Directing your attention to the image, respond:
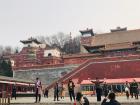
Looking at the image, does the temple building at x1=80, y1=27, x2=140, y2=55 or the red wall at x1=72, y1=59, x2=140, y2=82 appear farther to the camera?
the temple building at x1=80, y1=27, x2=140, y2=55

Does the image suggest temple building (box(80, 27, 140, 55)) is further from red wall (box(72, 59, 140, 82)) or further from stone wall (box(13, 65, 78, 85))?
red wall (box(72, 59, 140, 82))

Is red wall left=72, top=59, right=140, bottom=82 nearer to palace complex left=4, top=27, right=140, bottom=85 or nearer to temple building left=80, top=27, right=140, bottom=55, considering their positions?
palace complex left=4, top=27, right=140, bottom=85

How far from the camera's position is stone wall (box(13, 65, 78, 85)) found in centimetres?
4488

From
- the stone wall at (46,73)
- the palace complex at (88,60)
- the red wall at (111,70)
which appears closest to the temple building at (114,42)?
the palace complex at (88,60)

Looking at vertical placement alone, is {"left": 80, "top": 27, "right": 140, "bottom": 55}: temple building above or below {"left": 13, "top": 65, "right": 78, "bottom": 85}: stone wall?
above

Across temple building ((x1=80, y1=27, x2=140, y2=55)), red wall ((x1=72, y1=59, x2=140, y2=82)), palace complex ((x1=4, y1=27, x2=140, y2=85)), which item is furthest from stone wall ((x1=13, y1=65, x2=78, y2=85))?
red wall ((x1=72, y1=59, x2=140, y2=82))

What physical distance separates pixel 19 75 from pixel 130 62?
60.6 feet

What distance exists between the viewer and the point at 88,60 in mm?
39250

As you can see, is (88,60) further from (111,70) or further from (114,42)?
(114,42)

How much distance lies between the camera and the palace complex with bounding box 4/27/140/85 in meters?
38.2

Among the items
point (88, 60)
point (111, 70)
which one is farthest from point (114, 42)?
point (111, 70)

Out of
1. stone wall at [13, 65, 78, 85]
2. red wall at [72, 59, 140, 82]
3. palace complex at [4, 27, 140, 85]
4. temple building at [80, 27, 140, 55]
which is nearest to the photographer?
red wall at [72, 59, 140, 82]

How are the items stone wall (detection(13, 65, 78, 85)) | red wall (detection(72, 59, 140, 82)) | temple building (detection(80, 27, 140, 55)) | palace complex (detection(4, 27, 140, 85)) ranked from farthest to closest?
stone wall (detection(13, 65, 78, 85)) → temple building (detection(80, 27, 140, 55)) → palace complex (detection(4, 27, 140, 85)) → red wall (detection(72, 59, 140, 82))

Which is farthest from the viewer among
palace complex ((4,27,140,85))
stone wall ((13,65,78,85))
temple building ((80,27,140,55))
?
stone wall ((13,65,78,85))
